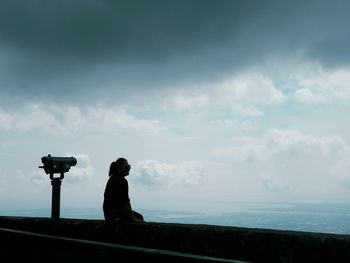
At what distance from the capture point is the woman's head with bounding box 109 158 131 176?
7371 millimetres

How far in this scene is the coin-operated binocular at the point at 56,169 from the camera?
8767 millimetres

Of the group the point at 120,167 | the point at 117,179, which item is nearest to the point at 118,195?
the point at 117,179

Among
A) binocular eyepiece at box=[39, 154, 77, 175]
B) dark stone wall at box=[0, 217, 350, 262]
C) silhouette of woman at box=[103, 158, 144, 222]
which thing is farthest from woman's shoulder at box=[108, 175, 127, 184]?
binocular eyepiece at box=[39, 154, 77, 175]

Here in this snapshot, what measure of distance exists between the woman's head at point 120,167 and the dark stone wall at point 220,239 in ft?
3.39

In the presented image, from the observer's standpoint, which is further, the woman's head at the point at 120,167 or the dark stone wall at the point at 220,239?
the woman's head at the point at 120,167

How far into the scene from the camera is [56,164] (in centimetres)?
888

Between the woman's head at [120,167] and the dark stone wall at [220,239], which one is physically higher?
the woman's head at [120,167]

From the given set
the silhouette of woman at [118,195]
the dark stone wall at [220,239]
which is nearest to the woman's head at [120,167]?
the silhouette of woman at [118,195]

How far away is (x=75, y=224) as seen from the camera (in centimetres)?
687

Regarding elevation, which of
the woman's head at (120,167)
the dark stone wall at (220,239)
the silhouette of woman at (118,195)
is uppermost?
the woman's head at (120,167)

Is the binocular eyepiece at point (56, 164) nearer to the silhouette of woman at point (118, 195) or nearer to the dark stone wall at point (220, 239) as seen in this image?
the dark stone wall at point (220, 239)

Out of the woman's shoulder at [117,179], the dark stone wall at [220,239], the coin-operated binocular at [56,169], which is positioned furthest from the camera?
the coin-operated binocular at [56,169]

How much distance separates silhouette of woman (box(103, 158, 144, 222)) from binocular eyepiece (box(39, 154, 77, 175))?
6.19ft

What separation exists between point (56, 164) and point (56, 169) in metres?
0.11
